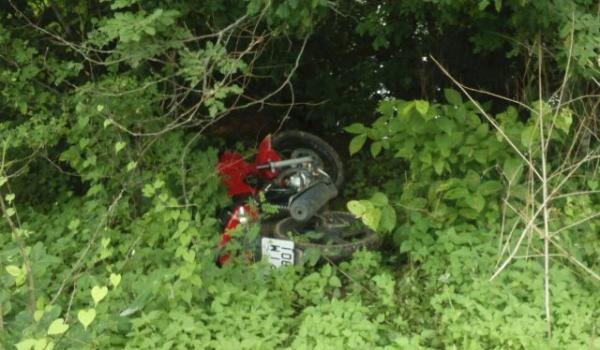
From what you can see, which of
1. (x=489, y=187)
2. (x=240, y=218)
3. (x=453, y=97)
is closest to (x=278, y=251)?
(x=240, y=218)

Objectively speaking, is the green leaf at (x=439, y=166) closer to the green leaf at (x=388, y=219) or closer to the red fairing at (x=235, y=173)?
the green leaf at (x=388, y=219)

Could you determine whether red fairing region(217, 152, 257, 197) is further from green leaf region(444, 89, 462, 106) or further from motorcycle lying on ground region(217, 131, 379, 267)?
green leaf region(444, 89, 462, 106)

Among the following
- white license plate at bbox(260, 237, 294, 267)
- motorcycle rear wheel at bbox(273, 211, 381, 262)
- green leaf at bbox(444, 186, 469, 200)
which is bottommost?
motorcycle rear wheel at bbox(273, 211, 381, 262)

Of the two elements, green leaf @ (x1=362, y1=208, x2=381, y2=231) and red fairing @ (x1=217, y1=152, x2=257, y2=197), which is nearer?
green leaf @ (x1=362, y1=208, x2=381, y2=231)

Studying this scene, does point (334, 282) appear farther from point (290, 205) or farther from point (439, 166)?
point (439, 166)

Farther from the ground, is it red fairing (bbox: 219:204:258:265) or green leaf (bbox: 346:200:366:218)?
green leaf (bbox: 346:200:366:218)

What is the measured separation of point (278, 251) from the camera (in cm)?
388

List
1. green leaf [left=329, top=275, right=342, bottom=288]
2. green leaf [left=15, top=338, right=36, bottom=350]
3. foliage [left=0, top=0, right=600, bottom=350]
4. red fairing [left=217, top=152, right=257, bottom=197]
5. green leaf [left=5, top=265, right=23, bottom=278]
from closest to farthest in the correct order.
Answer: green leaf [left=15, top=338, right=36, bottom=350]
green leaf [left=5, top=265, right=23, bottom=278]
foliage [left=0, top=0, right=600, bottom=350]
green leaf [left=329, top=275, right=342, bottom=288]
red fairing [left=217, top=152, right=257, bottom=197]

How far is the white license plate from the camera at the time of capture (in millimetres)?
3844

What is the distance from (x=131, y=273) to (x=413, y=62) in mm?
3986

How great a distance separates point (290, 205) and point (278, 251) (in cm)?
46

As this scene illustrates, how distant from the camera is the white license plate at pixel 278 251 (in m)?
3.84

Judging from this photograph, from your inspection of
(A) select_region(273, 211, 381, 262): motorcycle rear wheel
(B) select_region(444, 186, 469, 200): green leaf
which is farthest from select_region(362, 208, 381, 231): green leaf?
(B) select_region(444, 186, 469, 200): green leaf

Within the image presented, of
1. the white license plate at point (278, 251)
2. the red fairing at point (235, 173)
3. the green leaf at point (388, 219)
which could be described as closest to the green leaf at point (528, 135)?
the green leaf at point (388, 219)
